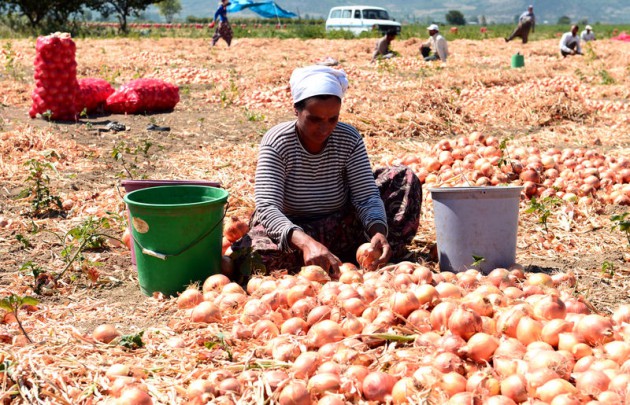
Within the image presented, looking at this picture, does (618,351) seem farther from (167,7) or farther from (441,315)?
(167,7)

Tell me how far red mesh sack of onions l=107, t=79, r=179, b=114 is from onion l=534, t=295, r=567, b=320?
719 centimetres

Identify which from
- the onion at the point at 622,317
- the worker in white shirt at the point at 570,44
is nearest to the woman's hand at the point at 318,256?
the onion at the point at 622,317

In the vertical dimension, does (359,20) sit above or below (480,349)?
above

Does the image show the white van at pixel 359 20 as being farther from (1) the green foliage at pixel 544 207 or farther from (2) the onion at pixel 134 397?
(2) the onion at pixel 134 397

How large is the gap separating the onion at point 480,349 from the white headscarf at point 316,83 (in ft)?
4.83

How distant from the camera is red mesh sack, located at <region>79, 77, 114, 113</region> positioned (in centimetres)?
850

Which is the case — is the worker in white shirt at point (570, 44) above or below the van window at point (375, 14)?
below

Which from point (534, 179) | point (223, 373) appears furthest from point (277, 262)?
point (534, 179)

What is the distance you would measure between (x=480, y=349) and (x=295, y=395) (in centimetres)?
66

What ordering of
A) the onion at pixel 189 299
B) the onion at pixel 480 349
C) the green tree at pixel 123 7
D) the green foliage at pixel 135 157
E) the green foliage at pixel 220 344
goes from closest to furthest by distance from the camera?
the onion at pixel 480 349, the green foliage at pixel 220 344, the onion at pixel 189 299, the green foliage at pixel 135 157, the green tree at pixel 123 7

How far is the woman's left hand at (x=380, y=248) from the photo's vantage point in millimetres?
3227

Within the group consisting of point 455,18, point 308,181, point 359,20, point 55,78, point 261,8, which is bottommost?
point 308,181

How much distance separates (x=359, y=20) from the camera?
29.0 metres

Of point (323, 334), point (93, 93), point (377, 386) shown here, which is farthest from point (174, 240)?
point (93, 93)
